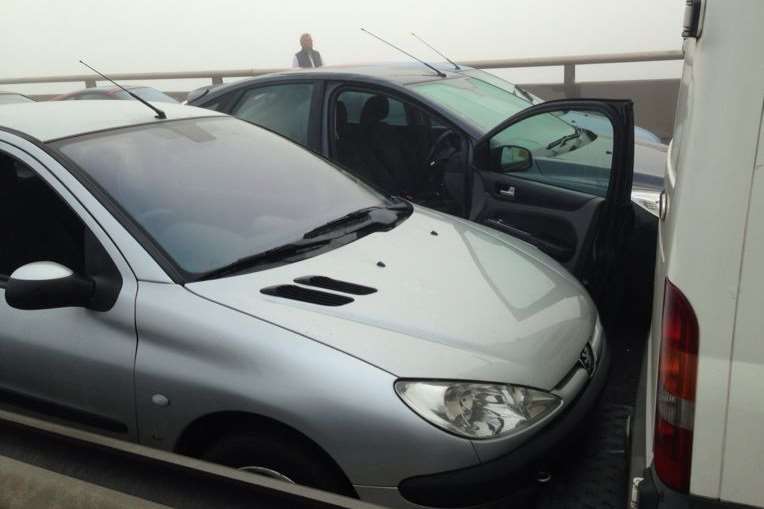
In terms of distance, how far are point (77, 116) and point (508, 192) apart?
211 cm

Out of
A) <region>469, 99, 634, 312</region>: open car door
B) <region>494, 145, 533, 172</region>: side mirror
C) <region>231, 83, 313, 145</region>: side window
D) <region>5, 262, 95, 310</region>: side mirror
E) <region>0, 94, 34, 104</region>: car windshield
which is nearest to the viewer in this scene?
<region>5, 262, 95, 310</region>: side mirror

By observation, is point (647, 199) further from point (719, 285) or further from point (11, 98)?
point (11, 98)

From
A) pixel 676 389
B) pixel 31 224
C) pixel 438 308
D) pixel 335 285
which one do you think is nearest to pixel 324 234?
pixel 335 285

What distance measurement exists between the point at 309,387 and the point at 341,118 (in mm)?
3199

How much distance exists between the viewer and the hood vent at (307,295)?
265cm

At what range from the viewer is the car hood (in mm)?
2461

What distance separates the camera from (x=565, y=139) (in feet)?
15.4

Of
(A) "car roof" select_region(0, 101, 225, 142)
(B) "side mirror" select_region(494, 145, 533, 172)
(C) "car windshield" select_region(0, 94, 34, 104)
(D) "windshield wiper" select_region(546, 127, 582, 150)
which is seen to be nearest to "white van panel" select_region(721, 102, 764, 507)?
(A) "car roof" select_region(0, 101, 225, 142)

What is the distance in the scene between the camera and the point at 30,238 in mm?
3176

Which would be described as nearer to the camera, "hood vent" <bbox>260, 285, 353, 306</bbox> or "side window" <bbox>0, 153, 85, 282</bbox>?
"hood vent" <bbox>260, 285, 353, 306</bbox>

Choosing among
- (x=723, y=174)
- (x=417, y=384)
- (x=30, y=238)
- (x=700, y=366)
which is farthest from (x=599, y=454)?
(x=30, y=238)

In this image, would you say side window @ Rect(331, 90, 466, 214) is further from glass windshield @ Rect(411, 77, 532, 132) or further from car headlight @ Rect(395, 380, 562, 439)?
car headlight @ Rect(395, 380, 562, 439)

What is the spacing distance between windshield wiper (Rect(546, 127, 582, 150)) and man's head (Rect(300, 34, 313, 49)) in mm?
7690

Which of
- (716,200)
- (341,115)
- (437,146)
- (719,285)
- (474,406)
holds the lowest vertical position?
(474,406)
